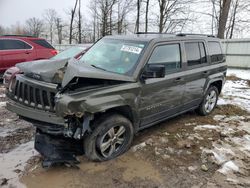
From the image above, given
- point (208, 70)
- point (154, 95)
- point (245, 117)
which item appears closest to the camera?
point (154, 95)

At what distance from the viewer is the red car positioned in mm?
→ 10141

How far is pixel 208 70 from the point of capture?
19.6 feet

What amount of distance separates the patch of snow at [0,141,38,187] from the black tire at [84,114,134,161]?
3.35 feet

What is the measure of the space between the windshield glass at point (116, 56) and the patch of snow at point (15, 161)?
1.79m

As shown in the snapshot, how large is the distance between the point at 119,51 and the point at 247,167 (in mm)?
2750

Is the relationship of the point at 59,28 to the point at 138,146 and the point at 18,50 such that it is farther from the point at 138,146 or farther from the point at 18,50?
the point at 138,146

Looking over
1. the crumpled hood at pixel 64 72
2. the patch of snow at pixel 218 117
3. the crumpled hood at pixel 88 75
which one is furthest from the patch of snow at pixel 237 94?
the crumpled hood at pixel 64 72

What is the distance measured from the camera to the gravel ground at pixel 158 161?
12.0 feet

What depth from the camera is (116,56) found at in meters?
4.62

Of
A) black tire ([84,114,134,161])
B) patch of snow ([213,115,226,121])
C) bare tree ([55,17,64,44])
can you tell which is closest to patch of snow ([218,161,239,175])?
black tire ([84,114,134,161])

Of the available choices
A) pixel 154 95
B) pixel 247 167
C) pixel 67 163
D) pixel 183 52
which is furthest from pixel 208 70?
pixel 67 163

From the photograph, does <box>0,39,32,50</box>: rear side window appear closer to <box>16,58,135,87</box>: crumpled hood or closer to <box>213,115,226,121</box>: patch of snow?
<box>16,58,135,87</box>: crumpled hood

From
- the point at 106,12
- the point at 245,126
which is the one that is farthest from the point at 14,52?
the point at 106,12

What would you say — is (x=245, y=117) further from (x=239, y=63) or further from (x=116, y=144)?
(x=239, y=63)
